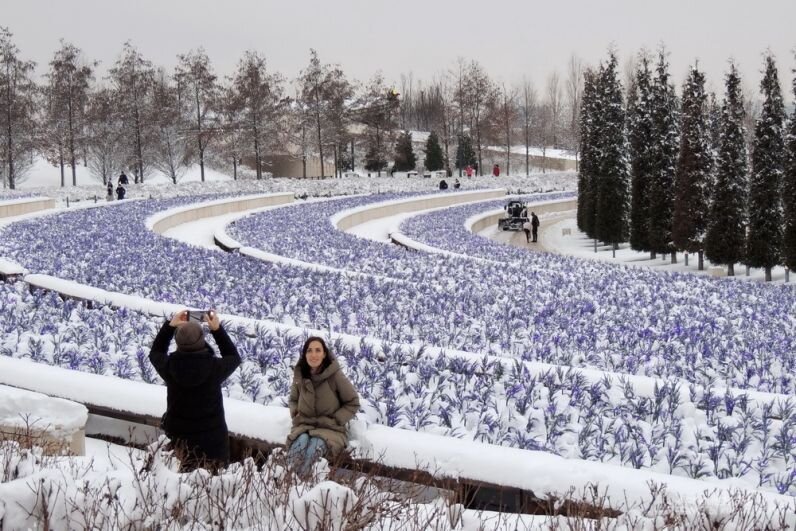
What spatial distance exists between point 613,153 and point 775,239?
537 inches

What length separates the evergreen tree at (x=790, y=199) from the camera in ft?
86.2

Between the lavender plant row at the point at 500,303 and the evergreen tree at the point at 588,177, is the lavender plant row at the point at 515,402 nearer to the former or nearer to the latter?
the lavender plant row at the point at 500,303

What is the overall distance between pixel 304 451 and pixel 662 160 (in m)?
33.4

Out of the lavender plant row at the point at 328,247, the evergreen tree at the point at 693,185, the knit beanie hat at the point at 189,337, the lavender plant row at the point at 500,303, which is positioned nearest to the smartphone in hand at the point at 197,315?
the knit beanie hat at the point at 189,337

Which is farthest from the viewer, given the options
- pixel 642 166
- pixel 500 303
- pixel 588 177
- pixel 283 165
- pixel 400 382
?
pixel 283 165

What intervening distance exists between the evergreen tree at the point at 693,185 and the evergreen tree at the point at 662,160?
1657mm

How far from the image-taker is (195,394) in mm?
5027

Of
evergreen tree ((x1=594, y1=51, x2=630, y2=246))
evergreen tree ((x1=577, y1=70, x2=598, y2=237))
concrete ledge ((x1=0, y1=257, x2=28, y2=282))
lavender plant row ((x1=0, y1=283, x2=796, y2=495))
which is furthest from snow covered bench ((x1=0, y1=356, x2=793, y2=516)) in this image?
evergreen tree ((x1=577, y1=70, x2=598, y2=237))

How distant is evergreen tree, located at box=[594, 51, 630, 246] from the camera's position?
1547 inches

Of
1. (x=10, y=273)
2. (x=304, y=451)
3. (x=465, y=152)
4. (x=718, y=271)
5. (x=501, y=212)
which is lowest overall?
(x=718, y=271)

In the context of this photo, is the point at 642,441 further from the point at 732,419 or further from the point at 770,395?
the point at 770,395

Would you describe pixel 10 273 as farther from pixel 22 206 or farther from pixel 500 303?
pixel 22 206

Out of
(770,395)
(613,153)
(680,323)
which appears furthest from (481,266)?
(613,153)

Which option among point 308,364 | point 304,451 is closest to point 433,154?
point 308,364
